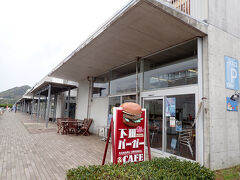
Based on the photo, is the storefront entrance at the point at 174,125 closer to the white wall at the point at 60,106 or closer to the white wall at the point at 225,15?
the white wall at the point at 225,15

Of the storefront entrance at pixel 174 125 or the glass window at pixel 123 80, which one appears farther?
the glass window at pixel 123 80

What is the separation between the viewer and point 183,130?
4402mm

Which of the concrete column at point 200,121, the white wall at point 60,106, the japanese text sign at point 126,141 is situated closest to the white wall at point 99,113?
the concrete column at point 200,121

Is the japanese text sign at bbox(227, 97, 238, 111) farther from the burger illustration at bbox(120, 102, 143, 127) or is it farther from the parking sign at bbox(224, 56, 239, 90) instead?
the burger illustration at bbox(120, 102, 143, 127)

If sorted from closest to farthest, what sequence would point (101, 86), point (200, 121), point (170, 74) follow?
1. point (200, 121)
2. point (170, 74)
3. point (101, 86)

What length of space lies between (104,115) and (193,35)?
18.6 feet

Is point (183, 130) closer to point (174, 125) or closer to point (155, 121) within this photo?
point (174, 125)

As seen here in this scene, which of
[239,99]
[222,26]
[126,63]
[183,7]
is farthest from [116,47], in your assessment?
[239,99]

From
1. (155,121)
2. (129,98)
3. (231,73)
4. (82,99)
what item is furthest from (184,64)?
(82,99)

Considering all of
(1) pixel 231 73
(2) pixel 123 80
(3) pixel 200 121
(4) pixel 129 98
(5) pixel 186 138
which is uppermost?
(2) pixel 123 80

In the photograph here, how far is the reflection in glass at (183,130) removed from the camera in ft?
13.7

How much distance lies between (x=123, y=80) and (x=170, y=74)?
2629mm

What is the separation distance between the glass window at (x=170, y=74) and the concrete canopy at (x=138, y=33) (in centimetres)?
58

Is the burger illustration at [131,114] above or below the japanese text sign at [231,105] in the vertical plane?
below
